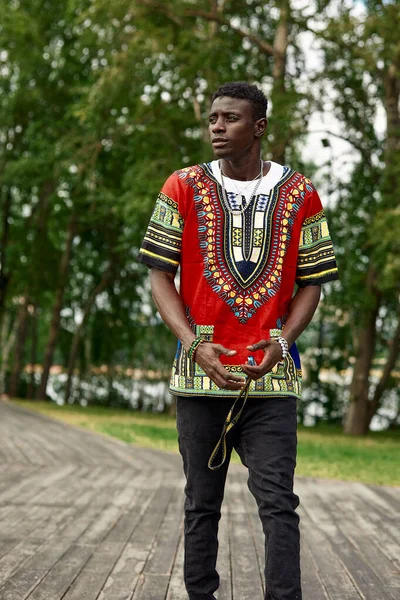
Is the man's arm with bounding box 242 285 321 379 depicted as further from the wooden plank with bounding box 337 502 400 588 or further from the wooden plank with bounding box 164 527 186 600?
the wooden plank with bounding box 337 502 400 588

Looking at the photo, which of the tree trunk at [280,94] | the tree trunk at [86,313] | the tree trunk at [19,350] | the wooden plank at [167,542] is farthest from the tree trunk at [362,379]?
the wooden plank at [167,542]

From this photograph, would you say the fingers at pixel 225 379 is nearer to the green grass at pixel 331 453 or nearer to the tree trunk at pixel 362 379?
the green grass at pixel 331 453

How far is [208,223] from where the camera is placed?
3.28 m

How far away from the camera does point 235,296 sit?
321 centimetres

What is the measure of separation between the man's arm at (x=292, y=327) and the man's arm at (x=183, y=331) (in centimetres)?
7

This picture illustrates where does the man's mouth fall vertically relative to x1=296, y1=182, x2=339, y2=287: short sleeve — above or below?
above

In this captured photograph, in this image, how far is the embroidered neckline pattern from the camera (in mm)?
3219

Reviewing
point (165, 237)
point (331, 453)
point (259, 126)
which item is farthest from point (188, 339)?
point (331, 453)

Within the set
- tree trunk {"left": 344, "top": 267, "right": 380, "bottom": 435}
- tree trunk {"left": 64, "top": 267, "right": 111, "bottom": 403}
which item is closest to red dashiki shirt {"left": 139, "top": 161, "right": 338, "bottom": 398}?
tree trunk {"left": 344, "top": 267, "right": 380, "bottom": 435}

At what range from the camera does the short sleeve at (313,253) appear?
3357 mm

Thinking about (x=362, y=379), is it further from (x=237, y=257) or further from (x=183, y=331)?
(x=183, y=331)

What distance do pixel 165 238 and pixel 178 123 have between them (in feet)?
61.6

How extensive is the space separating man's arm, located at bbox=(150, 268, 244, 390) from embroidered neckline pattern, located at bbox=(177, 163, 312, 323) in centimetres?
13

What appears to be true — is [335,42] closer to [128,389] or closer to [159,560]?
[159,560]
